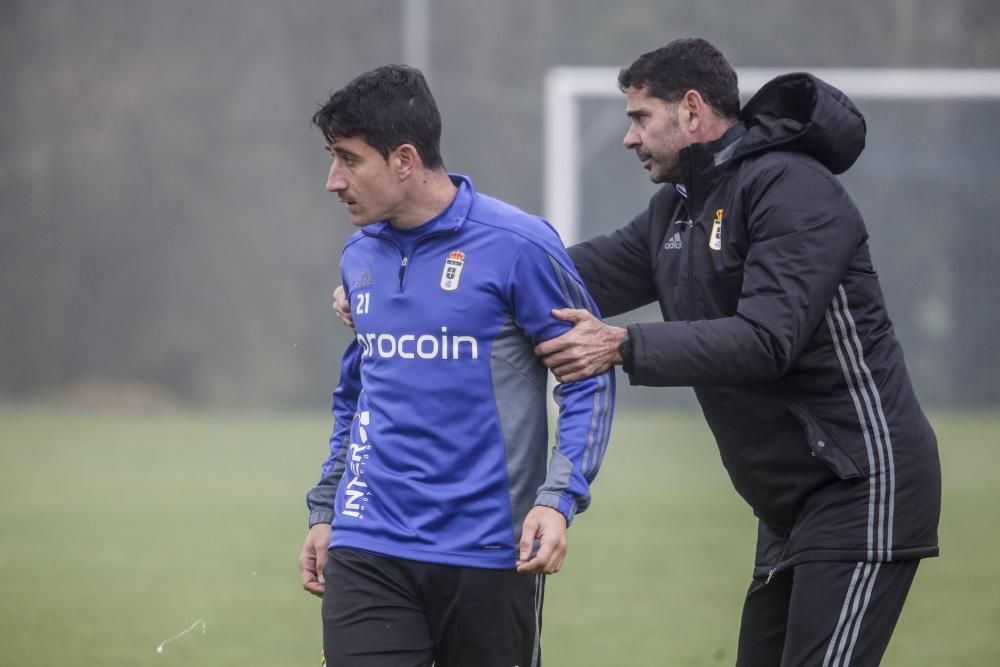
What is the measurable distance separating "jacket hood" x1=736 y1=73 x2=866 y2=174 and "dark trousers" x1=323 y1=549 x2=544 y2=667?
4.09 ft

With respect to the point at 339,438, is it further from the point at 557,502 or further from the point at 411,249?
the point at 557,502

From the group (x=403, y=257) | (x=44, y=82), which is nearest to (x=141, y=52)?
(x=44, y=82)

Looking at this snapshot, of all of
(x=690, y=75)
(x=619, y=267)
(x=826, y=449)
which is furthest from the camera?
(x=619, y=267)

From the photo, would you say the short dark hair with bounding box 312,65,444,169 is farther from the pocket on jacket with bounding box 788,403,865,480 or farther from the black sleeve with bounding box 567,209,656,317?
the pocket on jacket with bounding box 788,403,865,480

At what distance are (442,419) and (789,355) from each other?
2.63 ft

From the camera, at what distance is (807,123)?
3.53 m

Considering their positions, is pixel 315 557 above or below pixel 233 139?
above

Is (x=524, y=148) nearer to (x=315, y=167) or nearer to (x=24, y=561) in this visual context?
(x=315, y=167)

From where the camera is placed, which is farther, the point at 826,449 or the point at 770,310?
the point at 826,449

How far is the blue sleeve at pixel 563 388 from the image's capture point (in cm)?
318

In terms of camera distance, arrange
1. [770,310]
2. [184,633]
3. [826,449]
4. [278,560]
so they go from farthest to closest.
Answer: [278,560]
[184,633]
[826,449]
[770,310]

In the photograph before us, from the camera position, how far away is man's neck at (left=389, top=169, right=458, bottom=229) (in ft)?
10.9

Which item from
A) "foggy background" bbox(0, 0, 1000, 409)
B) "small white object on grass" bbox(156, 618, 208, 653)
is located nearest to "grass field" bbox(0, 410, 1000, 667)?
"small white object on grass" bbox(156, 618, 208, 653)

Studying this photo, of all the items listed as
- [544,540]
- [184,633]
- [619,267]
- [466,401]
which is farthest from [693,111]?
[184,633]
